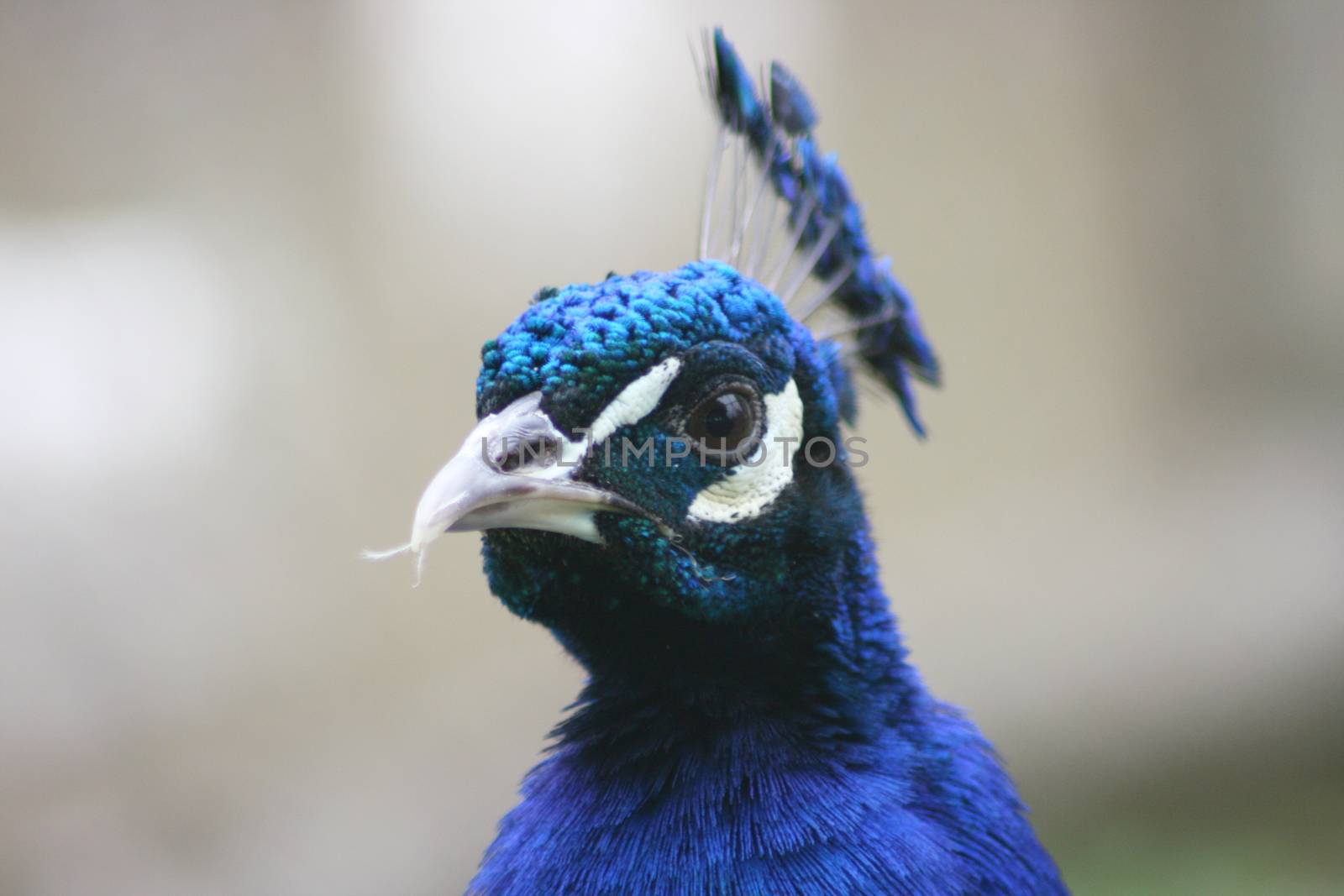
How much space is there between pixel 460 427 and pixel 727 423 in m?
1.89

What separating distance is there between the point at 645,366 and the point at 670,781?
15.8 inches

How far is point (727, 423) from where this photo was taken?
3.18 ft

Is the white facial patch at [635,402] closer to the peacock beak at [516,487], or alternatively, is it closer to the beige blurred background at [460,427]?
the peacock beak at [516,487]

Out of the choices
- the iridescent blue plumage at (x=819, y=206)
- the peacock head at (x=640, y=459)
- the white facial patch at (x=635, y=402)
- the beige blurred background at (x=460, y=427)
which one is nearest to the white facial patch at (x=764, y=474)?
the peacock head at (x=640, y=459)

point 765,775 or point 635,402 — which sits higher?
point 635,402

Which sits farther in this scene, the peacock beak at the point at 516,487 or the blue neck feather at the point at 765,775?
the blue neck feather at the point at 765,775

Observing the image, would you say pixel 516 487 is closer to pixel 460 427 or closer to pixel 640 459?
pixel 640 459

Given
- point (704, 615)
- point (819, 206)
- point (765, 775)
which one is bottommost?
point (765, 775)

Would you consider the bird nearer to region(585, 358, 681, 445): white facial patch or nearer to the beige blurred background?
region(585, 358, 681, 445): white facial patch

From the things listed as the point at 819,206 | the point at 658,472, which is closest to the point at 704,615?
the point at 658,472

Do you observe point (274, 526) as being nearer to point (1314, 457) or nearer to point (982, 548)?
point (982, 548)

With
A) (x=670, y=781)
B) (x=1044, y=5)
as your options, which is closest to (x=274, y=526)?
(x=670, y=781)

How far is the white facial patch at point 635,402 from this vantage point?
0.90 m

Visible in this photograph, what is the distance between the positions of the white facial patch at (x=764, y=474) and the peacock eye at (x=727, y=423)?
1 cm
